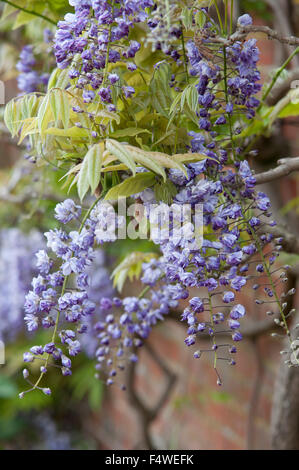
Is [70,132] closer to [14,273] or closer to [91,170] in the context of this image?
[91,170]

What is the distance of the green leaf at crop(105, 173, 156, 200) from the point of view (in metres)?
0.46

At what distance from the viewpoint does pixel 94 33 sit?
46 centimetres

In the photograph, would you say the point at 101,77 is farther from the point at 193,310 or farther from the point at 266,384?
the point at 266,384

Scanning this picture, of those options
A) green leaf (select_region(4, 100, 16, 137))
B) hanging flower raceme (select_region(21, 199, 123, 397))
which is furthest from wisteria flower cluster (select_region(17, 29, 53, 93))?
hanging flower raceme (select_region(21, 199, 123, 397))

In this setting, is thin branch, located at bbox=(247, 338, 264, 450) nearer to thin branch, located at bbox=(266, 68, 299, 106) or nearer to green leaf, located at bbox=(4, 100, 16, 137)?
thin branch, located at bbox=(266, 68, 299, 106)

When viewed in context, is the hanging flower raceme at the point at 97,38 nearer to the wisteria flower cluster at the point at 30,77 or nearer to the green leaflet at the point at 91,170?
the green leaflet at the point at 91,170

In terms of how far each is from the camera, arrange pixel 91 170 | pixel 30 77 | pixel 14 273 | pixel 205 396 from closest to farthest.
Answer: pixel 91 170
pixel 30 77
pixel 14 273
pixel 205 396

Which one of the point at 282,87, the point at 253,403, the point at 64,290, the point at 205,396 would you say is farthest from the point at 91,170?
the point at 205,396

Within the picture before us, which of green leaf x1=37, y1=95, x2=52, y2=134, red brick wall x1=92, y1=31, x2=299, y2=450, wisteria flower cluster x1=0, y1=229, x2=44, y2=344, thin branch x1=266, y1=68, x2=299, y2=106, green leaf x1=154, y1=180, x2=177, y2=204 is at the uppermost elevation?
thin branch x1=266, y1=68, x2=299, y2=106

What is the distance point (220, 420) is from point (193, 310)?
4.09ft

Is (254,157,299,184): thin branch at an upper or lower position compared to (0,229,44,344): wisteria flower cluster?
upper

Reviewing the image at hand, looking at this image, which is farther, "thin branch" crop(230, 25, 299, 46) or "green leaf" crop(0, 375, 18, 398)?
"green leaf" crop(0, 375, 18, 398)

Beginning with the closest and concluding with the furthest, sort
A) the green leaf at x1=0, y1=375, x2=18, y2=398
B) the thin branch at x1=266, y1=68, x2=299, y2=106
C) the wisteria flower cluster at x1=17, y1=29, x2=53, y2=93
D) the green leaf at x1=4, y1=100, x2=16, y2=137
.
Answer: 1. the green leaf at x1=4, y1=100, x2=16, y2=137
2. the thin branch at x1=266, y1=68, x2=299, y2=106
3. the wisteria flower cluster at x1=17, y1=29, x2=53, y2=93
4. the green leaf at x1=0, y1=375, x2=18, y2=398

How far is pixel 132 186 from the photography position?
0.47m
